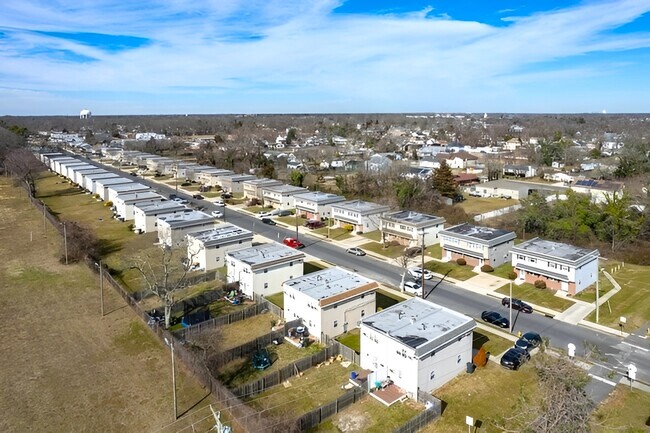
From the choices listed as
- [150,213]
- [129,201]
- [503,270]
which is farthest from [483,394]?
[129,201]

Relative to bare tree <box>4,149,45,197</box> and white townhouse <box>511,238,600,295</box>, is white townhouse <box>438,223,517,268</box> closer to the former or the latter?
white townhouse <box>511,238,600,295</box>

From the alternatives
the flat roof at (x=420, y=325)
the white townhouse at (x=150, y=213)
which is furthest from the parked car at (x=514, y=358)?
the white townhouse at (x=150, y=213)

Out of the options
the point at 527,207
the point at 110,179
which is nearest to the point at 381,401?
the point at 527,207

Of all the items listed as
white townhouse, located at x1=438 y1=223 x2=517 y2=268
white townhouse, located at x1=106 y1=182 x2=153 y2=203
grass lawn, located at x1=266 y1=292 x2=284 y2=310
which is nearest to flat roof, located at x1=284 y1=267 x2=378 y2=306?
grass lawn, located at x1=266 y1=292 x2=284 y2=310

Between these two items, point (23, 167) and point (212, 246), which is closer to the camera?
point (212, 246)

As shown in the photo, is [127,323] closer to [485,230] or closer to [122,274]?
[122,274]

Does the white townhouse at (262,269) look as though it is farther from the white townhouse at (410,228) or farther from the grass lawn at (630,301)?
the grass lawn at (630,301)

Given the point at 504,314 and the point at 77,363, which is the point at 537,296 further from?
the point at 77,363

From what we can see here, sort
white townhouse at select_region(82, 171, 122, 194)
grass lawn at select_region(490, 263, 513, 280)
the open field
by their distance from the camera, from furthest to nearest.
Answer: white townhouse at select_region(82, 171, 122, 194) < grass lawn at select_region(490, 263, 513, 280) < the open field
